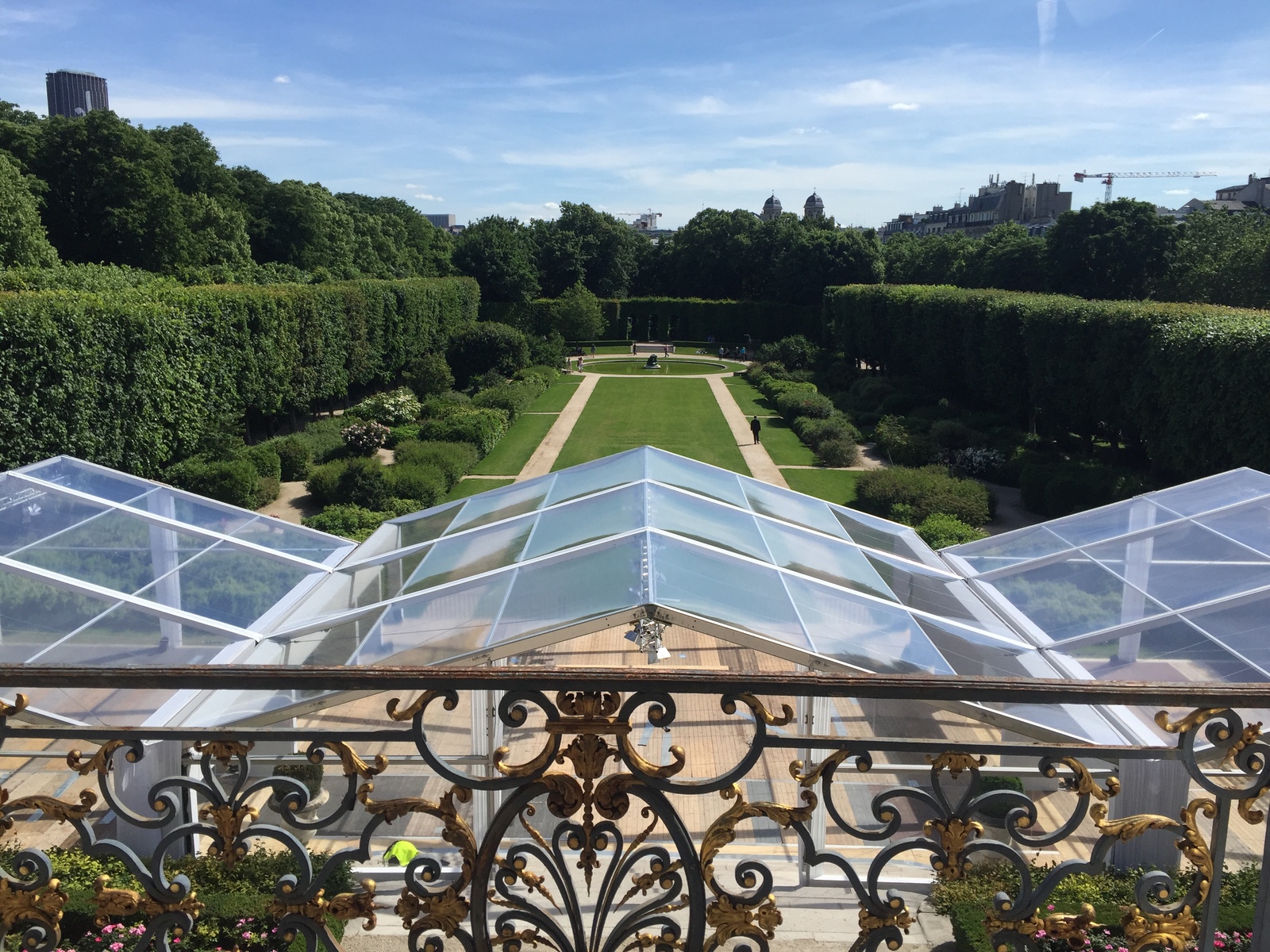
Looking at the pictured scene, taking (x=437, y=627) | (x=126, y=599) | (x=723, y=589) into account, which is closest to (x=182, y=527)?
(x=126, y=599)

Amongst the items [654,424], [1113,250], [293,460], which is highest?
[1113,250]

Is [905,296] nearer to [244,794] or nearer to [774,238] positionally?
[774,238]

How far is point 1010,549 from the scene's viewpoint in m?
10.9

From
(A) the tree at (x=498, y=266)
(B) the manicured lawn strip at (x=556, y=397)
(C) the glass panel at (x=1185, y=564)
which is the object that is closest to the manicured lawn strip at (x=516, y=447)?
(B) the manicured lawn strip at (x=556, y=397)

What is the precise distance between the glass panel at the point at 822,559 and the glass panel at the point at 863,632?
1.48 feet

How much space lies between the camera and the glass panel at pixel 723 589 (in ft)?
23.7

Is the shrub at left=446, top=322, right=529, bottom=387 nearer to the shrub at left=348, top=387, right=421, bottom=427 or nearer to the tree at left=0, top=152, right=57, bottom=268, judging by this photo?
the shrub at left=348, top=387, right=421, bottom=427

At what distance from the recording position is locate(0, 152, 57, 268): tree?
35.7 meters

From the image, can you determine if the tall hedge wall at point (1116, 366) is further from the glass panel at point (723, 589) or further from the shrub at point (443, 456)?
the shrub at point (443, 456)

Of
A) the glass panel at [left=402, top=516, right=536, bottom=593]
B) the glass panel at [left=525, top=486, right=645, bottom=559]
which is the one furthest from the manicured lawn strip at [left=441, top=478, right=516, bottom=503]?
the glass panel at [left=525, top=486, right=645, bottom=559]

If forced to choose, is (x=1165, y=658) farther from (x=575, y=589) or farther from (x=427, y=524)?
(x=427, y=524)

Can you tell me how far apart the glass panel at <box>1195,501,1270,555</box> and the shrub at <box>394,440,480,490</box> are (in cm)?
2097

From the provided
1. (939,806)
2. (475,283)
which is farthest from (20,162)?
(939,806)

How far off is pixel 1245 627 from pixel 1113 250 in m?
51.3
